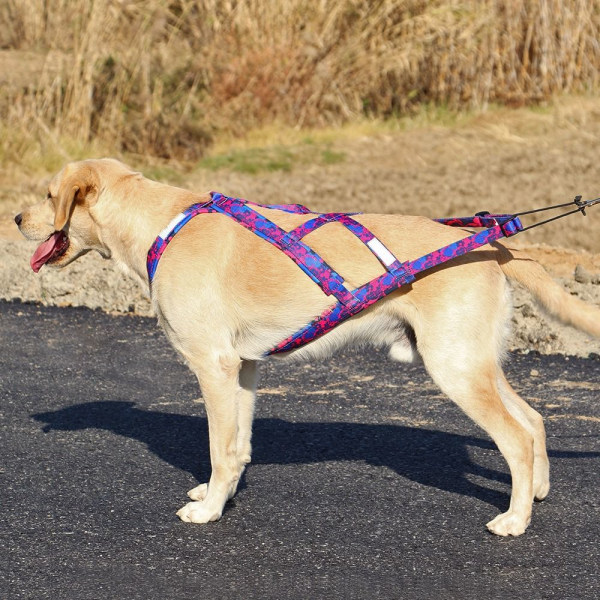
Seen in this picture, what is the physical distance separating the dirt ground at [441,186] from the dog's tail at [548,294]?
3127 mm

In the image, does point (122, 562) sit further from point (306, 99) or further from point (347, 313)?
point (306, 99)

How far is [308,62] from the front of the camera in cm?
1507

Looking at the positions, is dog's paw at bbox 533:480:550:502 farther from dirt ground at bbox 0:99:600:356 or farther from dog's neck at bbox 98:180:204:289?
dirt ground at bbox 0:99:600:356

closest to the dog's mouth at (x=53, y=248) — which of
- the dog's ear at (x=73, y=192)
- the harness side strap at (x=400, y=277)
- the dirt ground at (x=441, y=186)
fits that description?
Result: the dog's ear at (x=73, y=192)

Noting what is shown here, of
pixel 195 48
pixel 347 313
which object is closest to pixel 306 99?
pixel 195 48

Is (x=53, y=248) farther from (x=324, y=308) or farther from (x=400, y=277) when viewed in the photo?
(x=400, y=277)

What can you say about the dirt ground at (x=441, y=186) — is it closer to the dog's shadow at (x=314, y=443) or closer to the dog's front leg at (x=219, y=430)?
the dog's shadow at (x=314, y=443)

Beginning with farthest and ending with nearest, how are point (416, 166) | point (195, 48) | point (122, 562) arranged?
1. point (195, 48)
2. point (416, 166)
3. point (122, 562)

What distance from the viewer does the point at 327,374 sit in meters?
6.95

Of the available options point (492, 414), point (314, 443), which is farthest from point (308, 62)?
point (492, 414)

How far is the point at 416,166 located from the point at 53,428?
8.51m

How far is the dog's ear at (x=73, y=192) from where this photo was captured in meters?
4.95

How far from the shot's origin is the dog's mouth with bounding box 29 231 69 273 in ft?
17.0

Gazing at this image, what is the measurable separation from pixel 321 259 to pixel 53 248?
142 centimetres
